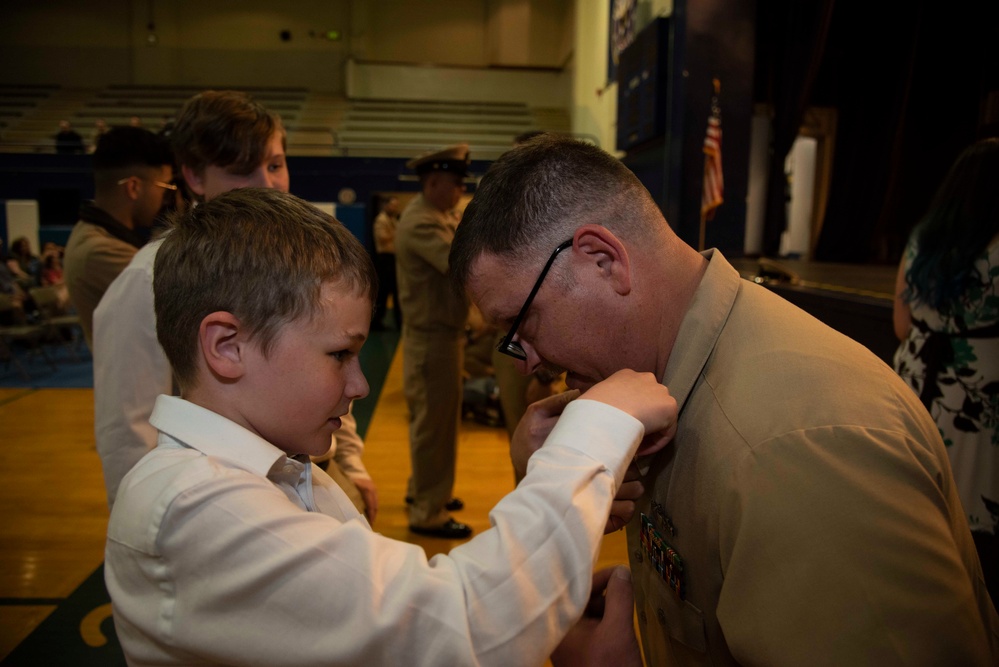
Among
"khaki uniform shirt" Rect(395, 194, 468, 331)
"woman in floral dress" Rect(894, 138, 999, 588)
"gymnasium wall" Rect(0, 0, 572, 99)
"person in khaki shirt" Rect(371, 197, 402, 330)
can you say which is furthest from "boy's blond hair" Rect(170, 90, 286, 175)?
"gymnasium wall" Rect(0, 0, 572, 99)

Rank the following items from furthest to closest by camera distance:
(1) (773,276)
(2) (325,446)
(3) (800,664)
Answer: (1) (773,276), (2) (325,446), (3) (800,664)

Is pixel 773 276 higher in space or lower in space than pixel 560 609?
lower

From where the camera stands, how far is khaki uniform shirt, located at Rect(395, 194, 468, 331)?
11.5 feet

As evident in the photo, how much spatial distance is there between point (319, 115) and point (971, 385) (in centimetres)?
1830

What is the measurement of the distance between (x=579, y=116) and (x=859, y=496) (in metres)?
13.2

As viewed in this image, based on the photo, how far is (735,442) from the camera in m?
0.84

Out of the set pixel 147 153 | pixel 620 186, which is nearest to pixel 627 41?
pixel 147 153

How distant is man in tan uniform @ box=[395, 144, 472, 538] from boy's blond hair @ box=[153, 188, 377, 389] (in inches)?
99.6

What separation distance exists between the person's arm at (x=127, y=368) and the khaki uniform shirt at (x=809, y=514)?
47.4 inches

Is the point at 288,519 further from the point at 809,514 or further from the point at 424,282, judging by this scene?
the point at 424,282

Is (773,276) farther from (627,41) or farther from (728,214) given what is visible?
(627,41)

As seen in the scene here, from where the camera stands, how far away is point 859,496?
740 mm

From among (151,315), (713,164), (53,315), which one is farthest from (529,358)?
(53,315)

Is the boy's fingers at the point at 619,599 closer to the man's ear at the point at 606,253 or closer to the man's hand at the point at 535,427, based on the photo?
the man's hand at the point at 535,427
